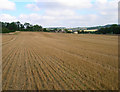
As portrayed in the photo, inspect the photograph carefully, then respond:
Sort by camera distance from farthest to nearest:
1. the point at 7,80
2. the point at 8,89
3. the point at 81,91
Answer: the point at 7,80
the point at 8,89
the point at 81,91

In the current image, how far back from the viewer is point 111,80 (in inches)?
204

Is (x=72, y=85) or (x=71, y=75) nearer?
(x=72, y=85)

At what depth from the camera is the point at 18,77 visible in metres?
5.65

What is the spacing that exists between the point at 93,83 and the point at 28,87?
2864 mm

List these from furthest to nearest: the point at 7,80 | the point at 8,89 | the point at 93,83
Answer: the point at 7,80 < the point at 93,83 < the point at 8,89

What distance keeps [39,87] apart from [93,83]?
239 centimetres

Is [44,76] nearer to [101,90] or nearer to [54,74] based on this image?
[54,74]

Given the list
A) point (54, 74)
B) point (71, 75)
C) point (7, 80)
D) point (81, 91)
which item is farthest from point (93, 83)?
point (7, 80)

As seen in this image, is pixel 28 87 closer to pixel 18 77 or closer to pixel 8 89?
pixel 8 89

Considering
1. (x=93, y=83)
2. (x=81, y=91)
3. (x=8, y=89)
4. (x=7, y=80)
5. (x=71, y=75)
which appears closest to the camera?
(x=81, y=91)

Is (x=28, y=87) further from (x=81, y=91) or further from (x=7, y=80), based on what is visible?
(x=81, y=91)

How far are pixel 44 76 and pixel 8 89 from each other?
176 centimetres

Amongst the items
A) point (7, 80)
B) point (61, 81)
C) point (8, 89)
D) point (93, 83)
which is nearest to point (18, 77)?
point (7, 80)

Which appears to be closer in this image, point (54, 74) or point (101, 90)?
point (101, 90)
